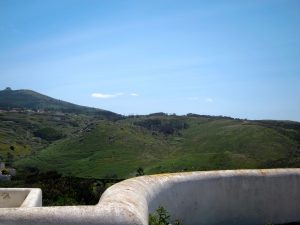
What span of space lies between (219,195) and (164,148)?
10136 centimetres

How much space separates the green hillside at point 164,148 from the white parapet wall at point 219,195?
6554cm

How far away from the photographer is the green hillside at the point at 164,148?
85.8 meters

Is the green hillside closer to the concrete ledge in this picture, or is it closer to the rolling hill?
the rolling hill

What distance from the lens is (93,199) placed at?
12836 millimetres

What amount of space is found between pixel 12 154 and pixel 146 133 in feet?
123

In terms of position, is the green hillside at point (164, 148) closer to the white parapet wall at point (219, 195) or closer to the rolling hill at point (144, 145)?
the rolling hill at point (144, 145)

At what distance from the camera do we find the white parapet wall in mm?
5457

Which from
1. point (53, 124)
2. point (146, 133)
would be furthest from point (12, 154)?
point (53, 124)

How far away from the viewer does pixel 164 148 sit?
108188mm

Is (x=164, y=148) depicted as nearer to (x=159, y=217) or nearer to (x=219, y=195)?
(x=219, y=195)

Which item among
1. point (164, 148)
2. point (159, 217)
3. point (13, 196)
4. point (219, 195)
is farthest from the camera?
point (164, 148)

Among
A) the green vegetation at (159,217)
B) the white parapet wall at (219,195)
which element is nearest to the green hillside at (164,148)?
the white parapet wall at (219,195)

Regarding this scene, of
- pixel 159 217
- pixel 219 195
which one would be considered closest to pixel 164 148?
pixel 219 195

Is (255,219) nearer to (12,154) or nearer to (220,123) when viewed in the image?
(12,154)
